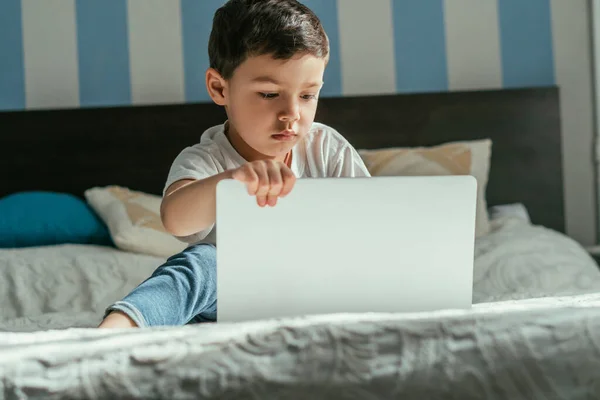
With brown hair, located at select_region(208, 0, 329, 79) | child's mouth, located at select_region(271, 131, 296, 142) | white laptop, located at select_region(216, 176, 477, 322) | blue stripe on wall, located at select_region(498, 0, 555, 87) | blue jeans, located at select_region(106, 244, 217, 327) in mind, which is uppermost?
blue stripe on wall, located at select_region(498, 0, 555, 87)

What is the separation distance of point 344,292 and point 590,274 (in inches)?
59.0

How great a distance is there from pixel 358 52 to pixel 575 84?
38.5 inches

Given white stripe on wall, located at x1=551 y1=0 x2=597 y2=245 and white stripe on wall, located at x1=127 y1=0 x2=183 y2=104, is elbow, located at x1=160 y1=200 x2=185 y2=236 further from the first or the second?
white stripe on wall, located at x1=551 y1=0 x2=597 y2=245

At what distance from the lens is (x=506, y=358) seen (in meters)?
0.66

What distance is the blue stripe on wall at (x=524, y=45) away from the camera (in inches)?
131

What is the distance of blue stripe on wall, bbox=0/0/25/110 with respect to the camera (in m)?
3.19

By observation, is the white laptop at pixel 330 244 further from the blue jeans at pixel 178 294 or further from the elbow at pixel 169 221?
the elbow at pixel 169 221

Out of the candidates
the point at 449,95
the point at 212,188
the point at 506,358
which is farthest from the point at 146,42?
the point at 506,358

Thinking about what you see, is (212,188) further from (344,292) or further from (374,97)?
(374,97)

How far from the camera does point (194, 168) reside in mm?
1324

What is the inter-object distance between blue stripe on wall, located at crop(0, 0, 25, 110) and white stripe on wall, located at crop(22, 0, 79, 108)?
0.03 m

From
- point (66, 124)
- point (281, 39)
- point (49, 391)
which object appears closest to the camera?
point (49, 391)

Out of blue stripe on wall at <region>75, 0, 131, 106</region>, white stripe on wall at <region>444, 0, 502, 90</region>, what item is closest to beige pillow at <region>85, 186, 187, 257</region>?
blue stripe on wall at <region>75, 0, 131, 106</region>

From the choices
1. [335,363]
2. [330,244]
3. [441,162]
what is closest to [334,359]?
[335,363]
